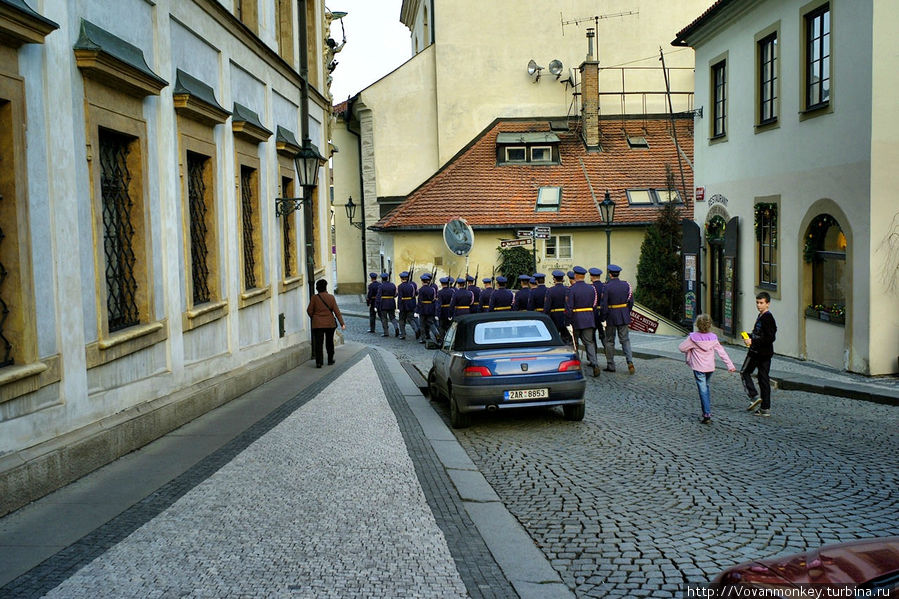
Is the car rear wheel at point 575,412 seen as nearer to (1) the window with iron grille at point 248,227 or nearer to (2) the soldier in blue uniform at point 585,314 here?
(2) the soldier in blue uniform at point 585,314

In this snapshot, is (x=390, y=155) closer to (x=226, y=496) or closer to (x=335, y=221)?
(x=335, y=221)

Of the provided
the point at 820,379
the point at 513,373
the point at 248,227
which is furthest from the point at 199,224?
the point at 820,379

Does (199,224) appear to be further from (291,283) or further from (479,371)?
(291,283)

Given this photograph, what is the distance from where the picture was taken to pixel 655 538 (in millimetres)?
6070

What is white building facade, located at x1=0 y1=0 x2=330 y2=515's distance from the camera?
680 centimetres

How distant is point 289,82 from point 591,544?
13.7 meters

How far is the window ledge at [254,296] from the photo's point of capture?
45.0 feet

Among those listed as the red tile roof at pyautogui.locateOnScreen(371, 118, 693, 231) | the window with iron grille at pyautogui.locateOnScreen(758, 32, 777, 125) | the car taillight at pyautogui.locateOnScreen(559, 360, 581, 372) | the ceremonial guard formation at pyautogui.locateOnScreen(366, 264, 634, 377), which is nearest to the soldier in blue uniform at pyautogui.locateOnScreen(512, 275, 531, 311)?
the ceremonial guard formation at pyautogui.locateOnScreen(366, 264, 634, 377)

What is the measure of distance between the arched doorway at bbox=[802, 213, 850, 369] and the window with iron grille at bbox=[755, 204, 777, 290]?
57.6 inches

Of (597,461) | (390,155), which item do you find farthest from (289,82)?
(390,155)

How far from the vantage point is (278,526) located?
20.2 feet

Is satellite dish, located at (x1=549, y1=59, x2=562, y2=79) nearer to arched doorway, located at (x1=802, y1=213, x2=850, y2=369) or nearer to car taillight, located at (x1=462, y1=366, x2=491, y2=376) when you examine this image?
arched doorway, located at (x1=802, y1=213, x2=850, y2=369)

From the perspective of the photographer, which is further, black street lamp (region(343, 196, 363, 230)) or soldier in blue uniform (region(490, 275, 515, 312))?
black street lamp (region(343, 196, 363, 230))

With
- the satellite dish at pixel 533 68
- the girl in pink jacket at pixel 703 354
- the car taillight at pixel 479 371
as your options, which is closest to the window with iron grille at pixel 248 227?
the car taillight at pixel 479 371
